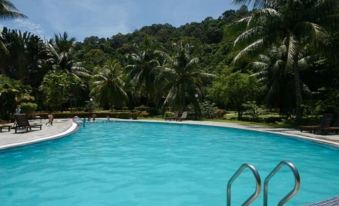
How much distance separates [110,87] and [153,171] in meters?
31.4

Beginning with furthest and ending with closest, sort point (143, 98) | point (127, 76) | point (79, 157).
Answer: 1. point (143, 98)
2. point (127, 76)
3. point (79, 157)

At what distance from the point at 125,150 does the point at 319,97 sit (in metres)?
17.3

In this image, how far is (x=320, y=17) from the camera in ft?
76.0

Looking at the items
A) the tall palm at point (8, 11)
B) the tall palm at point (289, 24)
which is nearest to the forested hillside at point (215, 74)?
the tall palm at point (289, 24)

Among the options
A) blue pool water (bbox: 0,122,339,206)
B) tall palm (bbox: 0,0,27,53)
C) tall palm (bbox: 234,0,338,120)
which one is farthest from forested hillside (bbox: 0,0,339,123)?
blue pool water (bbox: 0,122,339,206)

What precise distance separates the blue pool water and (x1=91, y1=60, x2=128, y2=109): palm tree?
76.9 feet

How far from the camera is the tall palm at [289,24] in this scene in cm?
2277

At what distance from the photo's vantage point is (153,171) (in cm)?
1205

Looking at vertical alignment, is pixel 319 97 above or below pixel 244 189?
above

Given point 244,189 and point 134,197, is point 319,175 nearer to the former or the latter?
point 244,189

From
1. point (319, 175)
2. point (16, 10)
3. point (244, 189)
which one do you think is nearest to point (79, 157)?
point (244, 189)

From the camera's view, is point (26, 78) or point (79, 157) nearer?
point (79, 157)

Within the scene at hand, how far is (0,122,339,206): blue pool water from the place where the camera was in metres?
9.16

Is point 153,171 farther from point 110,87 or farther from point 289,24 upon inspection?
point 110,87
